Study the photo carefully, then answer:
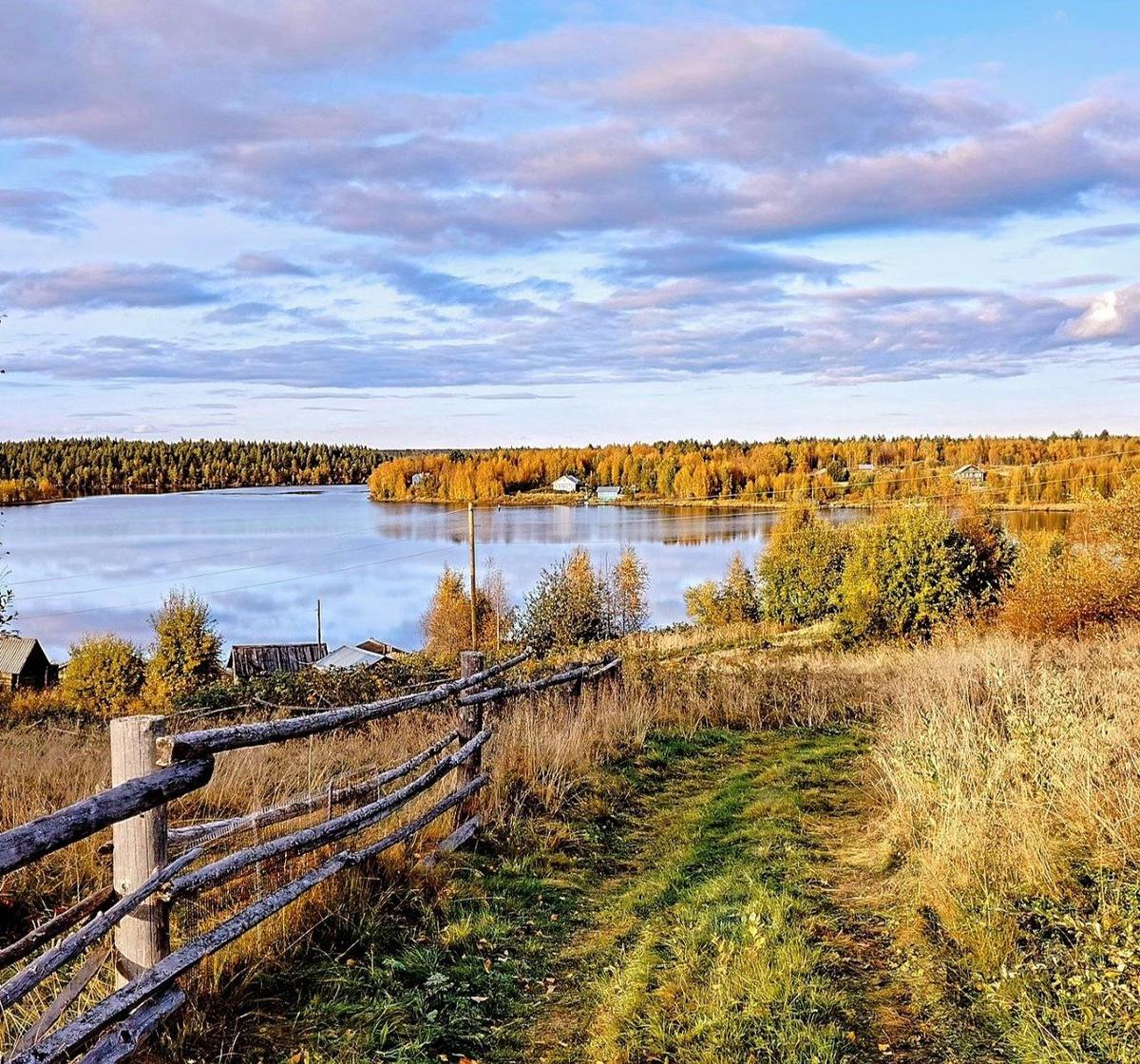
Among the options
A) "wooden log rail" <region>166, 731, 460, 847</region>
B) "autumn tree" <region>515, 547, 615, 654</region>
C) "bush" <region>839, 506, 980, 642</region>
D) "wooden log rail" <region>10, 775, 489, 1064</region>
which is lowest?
"autumn tree" <region>515, 547, 615, 654</region>

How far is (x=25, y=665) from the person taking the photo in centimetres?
4050

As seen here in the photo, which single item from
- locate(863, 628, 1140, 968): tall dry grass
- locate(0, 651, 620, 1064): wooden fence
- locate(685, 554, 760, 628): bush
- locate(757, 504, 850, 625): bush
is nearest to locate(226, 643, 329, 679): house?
locate(685, 554, 760, 628): bush

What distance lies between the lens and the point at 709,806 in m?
7.23

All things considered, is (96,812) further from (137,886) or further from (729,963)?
(729,963)

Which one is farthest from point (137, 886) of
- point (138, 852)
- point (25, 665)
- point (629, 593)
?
point (629, 593)

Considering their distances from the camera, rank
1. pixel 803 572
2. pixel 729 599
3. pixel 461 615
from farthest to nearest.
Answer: pixel 729 599
pixel 461 615
pixel 803 572

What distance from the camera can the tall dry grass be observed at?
4.40 metres

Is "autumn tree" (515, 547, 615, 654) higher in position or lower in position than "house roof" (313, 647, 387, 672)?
higher

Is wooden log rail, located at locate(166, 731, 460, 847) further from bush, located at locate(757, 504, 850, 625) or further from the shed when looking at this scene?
bush, located at locate(757, 504, 850, 625)

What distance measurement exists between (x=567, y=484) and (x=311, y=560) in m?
62.6

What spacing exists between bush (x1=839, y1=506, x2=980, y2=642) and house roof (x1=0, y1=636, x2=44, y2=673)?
34.3 metres

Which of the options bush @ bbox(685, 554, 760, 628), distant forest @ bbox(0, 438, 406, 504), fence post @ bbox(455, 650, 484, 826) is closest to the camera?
fence post @ bbox(455, 650, 484, 826)

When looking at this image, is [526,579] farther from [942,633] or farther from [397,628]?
[942,633]

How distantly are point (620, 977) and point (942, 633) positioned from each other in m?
19.9
